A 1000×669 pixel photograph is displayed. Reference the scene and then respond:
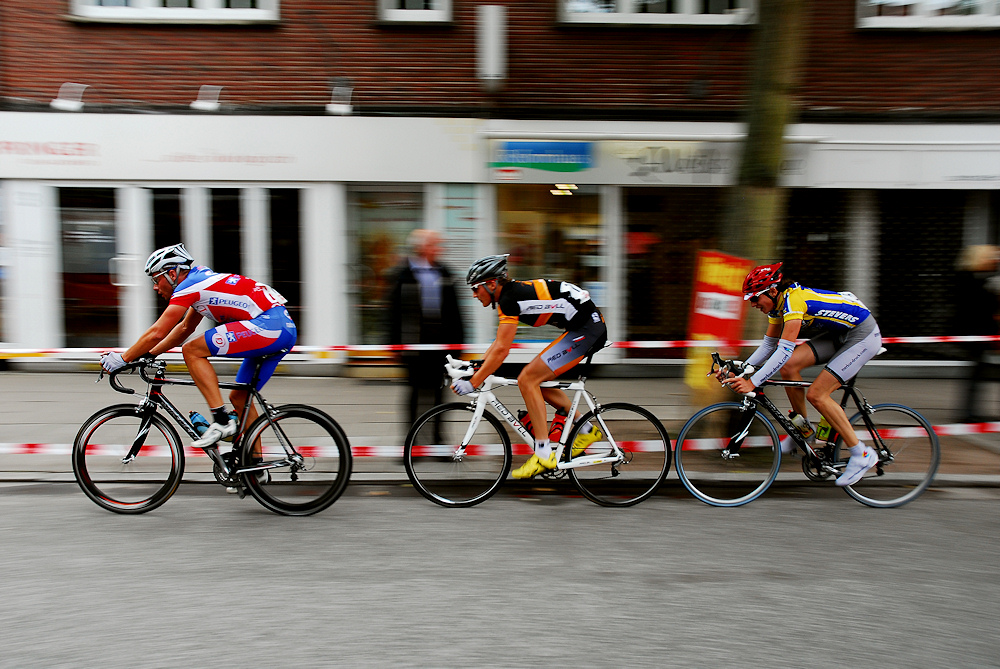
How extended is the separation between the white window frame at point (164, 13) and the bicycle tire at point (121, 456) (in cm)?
711

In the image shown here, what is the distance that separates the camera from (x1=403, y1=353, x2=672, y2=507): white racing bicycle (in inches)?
212

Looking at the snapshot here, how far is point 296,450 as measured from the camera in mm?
5281

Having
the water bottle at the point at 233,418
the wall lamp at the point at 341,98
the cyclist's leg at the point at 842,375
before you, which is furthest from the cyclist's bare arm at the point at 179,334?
the wall lamp at the point at 341,98

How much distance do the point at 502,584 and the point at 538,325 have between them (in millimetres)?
1845

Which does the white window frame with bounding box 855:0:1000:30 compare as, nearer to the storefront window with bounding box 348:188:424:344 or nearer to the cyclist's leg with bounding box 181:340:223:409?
the storefront window with bounding box 348:188:424:344

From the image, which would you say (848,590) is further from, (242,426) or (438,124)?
(438,124)

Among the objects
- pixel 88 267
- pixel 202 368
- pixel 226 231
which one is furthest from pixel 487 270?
pixel 88 267

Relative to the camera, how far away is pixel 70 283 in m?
10.5

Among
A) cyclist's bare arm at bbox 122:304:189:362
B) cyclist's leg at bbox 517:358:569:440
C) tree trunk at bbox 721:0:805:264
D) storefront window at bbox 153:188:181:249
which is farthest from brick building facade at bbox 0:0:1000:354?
cyclist's bare arm at bbox 122:304:189:362

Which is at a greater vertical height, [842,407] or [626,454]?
[842,407]

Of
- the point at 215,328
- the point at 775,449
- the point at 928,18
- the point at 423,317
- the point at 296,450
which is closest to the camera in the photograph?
the point at 215,328

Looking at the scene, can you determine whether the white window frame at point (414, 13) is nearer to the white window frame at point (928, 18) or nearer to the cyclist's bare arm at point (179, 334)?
the white window frame at point (928, 18)

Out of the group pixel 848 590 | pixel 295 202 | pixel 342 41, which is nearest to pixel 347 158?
pixel 295 202

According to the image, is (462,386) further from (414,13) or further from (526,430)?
(414,13)
